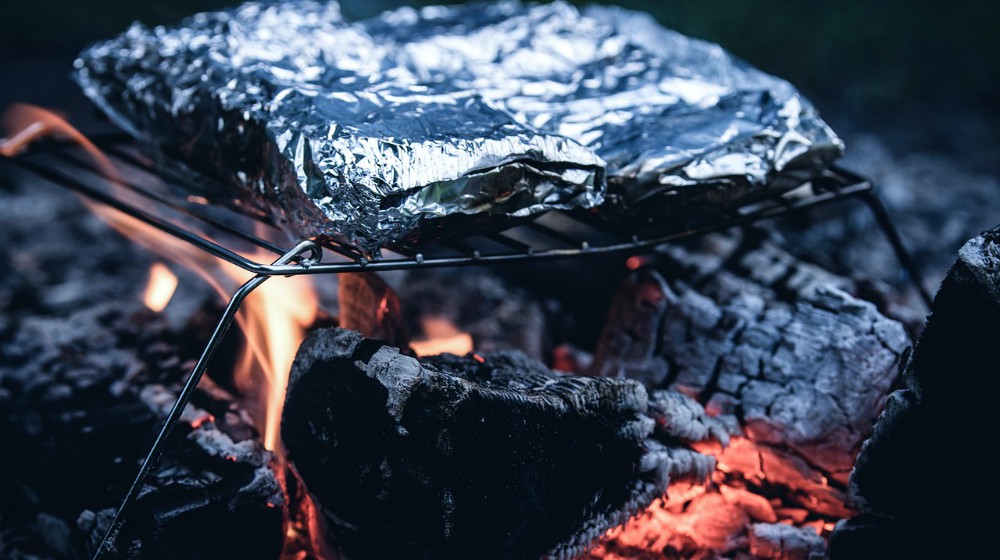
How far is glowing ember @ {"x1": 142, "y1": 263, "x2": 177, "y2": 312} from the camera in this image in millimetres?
1789

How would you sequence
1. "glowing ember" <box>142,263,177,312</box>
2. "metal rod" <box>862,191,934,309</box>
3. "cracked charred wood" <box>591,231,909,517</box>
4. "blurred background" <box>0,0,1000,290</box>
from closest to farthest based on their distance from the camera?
1. "cracked charred wood" <box>591,231,909,517</box>
2. "metal rod" <box>862,191,934,309</box>
3. "glowing ember" <box>142,263,177,312</box>
4. "blurred background" <box>0,0,1000,290</box>

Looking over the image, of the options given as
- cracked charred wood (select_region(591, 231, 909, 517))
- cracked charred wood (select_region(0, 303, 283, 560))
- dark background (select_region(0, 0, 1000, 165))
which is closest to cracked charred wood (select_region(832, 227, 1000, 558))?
cracked charred wood (select_region(591, 231, 909, 517))

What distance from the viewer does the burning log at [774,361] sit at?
1.32 meters

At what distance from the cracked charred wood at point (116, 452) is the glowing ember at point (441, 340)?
0.48 metres

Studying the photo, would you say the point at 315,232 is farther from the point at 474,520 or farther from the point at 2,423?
the point at 2,423

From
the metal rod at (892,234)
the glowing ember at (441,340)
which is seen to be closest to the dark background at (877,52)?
the metal rod at (892,234)

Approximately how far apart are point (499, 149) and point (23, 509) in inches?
47.4

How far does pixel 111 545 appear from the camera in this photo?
38.2 inches

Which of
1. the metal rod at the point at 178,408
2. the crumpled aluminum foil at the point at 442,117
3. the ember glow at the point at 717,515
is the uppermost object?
the crumpled aluminum foil at the point at 442,117

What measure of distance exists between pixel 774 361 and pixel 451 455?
82cm

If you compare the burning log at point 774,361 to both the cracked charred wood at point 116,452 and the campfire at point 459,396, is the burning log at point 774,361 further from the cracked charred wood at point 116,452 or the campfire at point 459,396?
the cracked charred wood at point 116,452

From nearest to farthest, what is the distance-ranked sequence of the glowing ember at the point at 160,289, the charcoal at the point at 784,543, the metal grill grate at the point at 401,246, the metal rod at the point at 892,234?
the metal grill grate at the point at 401,246
the charcoal at the point at 784,543
the metal rod at the point at 892,234
the glowing ember at the point at 160,289

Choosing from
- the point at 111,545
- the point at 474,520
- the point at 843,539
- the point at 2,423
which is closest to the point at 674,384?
the point at 843,539

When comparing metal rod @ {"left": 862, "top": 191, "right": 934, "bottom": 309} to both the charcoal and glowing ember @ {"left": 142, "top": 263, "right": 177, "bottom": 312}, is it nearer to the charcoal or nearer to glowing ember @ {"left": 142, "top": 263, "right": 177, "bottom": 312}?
the charcoal
